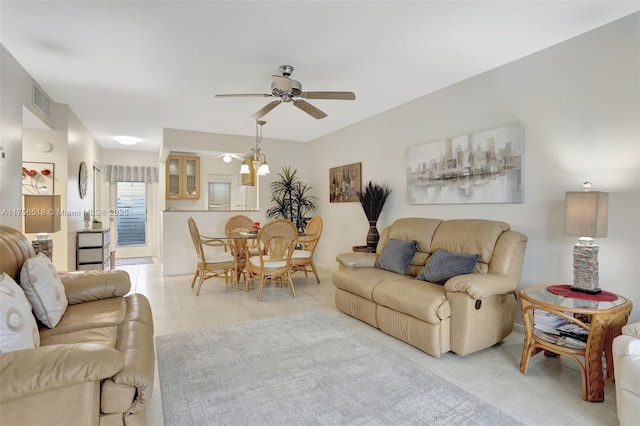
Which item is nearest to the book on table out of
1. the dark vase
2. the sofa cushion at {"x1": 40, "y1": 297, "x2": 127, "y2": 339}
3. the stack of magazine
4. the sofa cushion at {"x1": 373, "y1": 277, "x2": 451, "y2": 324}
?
the stack of magazine

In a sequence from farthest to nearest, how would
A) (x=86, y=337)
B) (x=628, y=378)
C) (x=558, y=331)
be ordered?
(x=558, y=331) → (x=86, y=337) → (x=628, y=378)

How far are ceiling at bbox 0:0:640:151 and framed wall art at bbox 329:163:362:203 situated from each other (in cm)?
138

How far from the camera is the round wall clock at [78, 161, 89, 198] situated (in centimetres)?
510

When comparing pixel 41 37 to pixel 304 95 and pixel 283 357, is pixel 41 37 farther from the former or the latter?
pixel 283 357

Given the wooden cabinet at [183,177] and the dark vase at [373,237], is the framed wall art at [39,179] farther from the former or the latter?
the dark vase at [373,237]

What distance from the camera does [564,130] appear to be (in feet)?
8.96

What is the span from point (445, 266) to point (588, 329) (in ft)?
3.54

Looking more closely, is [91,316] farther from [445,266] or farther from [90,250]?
[90,250]

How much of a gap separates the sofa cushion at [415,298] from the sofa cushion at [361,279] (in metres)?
0.10

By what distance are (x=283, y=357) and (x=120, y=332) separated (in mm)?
1203

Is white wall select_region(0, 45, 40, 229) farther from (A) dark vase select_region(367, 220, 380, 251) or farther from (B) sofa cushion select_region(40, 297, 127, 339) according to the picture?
(A) dark vase select_region(367, 220, 380, 251)

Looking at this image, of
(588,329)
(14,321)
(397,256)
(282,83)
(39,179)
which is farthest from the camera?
(39,179)

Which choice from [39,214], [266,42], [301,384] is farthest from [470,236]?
[39,214]

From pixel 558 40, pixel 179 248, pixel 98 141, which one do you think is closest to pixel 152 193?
pixel 98 141
